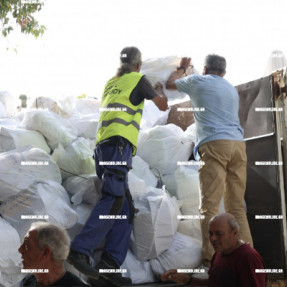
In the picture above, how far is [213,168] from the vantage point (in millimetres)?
4004

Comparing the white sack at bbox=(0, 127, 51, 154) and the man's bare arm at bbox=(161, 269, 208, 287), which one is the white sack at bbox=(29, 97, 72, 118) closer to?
the white sack at bbox=(0, 127, 51, 154)

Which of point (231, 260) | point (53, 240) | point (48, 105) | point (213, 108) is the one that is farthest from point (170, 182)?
point (53, 240)

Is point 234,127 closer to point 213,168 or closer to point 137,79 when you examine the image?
point 213,168

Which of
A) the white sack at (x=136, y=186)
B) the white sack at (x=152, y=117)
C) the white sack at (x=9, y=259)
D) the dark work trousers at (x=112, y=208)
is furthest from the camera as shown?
the white sack at (x=152, y=117)

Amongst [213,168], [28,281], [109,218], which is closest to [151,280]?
[109,218]

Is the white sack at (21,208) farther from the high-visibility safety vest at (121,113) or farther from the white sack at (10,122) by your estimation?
the white sack at (10,122)

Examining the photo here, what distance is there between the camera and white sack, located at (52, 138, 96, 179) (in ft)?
14.6

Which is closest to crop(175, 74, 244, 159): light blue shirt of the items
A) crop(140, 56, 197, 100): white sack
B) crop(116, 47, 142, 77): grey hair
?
crop(116, 47, 142, 77): grey hair

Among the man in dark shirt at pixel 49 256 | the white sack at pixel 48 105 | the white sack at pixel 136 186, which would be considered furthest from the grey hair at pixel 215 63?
the man in dark shirt at pixel 49 256

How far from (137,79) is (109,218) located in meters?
0.99

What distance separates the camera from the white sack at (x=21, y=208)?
377cm

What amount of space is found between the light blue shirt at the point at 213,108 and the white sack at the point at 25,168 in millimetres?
1114

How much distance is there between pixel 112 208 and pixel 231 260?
1027 mm

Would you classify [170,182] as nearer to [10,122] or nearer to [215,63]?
[215,63]
